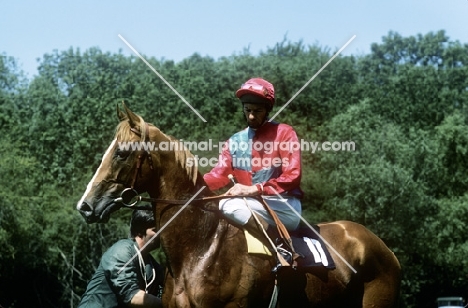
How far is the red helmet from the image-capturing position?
6383 mm

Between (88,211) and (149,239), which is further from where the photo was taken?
(149,239)

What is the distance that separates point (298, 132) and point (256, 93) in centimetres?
3174

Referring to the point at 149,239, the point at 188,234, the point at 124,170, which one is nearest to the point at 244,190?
the point at 188,234

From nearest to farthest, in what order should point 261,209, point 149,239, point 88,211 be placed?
point 88,211, point 261,209, point 149,239

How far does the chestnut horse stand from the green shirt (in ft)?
1.96

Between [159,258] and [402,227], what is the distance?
10.4m

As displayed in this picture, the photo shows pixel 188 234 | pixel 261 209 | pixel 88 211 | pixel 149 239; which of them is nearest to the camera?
pixel 88 211

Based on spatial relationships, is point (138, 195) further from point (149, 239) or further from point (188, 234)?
point (149, 239)

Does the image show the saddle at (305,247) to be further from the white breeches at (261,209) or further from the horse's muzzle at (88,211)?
the horse's muzzle at (88,211)

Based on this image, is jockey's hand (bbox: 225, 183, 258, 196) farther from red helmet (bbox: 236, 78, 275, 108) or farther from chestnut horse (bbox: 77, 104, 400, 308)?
red helmet (bbox: 236, 78, 275, 108)

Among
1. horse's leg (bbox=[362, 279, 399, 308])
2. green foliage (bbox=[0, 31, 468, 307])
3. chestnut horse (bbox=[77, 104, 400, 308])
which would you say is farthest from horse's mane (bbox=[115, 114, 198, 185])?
green foliage (bbox=[0, 31, 468, 307])

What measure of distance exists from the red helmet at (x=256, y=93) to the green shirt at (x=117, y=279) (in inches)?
67.1

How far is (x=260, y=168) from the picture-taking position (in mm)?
6426


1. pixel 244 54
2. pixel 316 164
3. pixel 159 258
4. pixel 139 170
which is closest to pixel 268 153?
pixel 139 170
